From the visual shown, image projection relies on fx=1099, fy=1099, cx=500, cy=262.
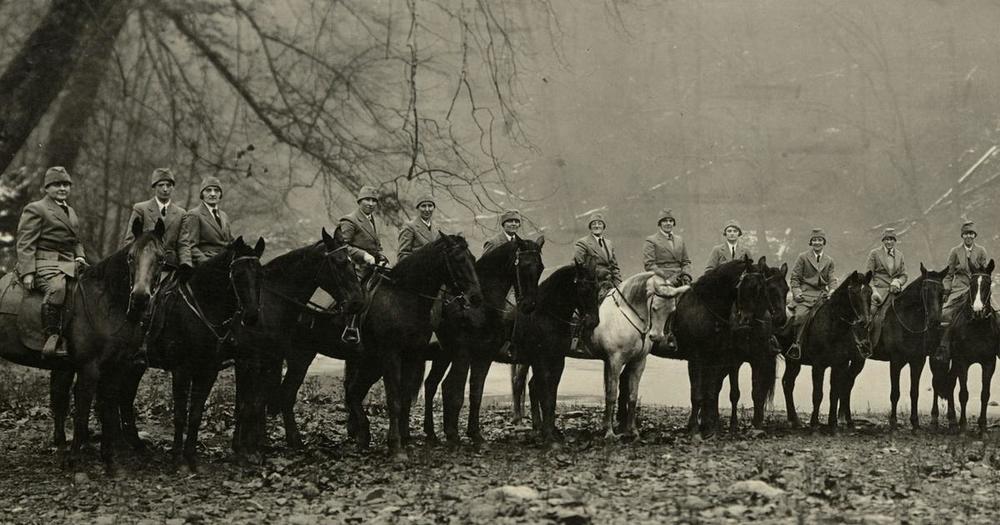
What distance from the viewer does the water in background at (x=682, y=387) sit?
2105 cm

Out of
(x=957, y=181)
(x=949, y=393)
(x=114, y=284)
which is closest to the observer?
(x=114, y=284)

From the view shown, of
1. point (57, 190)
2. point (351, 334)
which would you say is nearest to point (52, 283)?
point (57, 190)

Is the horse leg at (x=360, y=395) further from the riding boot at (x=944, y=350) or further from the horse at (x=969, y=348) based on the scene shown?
the horse at (x=969, y=348)

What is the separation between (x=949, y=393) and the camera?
49.1 feet

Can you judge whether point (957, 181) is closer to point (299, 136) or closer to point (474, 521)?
point (299, 136)

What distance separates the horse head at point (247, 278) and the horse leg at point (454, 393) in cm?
243

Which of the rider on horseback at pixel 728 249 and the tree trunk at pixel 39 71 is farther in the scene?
the rider on horseback at pixel 728 249

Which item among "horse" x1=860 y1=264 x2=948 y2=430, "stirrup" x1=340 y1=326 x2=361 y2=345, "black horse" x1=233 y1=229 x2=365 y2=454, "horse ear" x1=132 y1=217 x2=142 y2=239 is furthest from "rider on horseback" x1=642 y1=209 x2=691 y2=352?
"horse ear" x1=132 y1=217 x2=142 y2=239

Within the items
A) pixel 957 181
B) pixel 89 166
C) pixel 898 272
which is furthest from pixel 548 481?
pixel 957 181

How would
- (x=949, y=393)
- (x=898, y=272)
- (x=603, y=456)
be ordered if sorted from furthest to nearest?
(x=898, y=272), (x=949, y=393), (x=603, y=456)

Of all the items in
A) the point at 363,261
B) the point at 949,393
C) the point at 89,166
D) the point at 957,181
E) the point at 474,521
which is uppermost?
the point at 957,181

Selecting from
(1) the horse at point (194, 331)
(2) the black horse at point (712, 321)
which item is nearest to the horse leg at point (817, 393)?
(2) the black horse at point (712, 321)

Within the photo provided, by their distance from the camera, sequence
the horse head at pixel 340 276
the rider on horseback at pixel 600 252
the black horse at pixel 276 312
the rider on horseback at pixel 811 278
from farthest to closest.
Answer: the rider on horseback at pixel 811 278 → the rider on horseback at pixel 600 252 → the black horse at pixel 276 312 → the horse head at pixel 340 276

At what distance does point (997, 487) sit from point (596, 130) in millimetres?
35590
